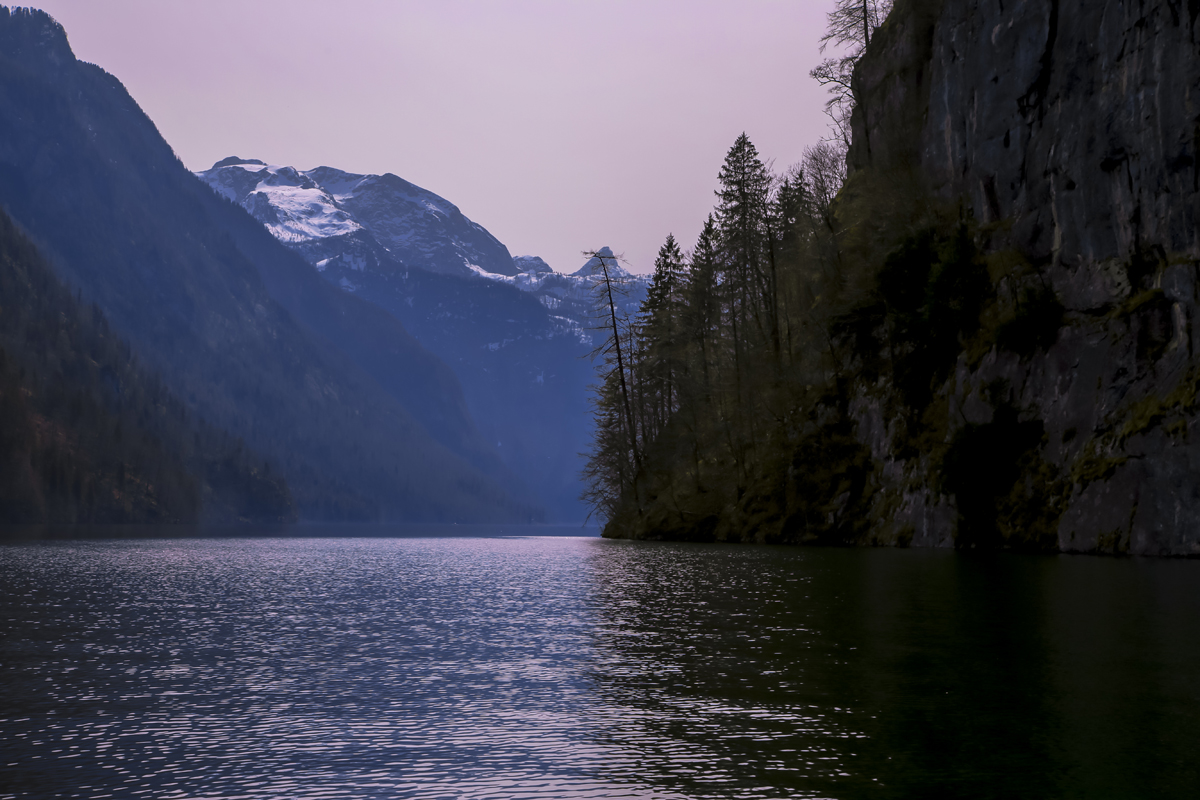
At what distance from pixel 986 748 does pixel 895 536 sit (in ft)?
152

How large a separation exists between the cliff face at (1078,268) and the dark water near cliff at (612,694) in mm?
14995

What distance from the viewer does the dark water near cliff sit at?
32.4 feet

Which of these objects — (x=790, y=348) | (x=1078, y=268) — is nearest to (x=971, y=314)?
(x=1078, y=268)

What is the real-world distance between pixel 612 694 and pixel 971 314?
47266 mm

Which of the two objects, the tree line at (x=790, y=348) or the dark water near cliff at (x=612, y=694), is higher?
the tree line at (x=790, y=348)

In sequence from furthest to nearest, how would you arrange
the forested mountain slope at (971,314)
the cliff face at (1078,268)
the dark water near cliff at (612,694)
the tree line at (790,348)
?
the tree line at (790,348) → the forested mountain slope at (971,314) → the cliff face at (1078,268) → the dark water near cliff at (612,694)

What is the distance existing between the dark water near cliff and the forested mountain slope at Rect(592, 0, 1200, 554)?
1800cm

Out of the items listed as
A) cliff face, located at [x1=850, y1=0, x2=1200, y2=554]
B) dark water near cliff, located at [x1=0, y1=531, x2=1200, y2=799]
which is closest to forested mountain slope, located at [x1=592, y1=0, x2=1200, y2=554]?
cliff face, located at [x1=850, y1=0, x2=1200, y2=554]

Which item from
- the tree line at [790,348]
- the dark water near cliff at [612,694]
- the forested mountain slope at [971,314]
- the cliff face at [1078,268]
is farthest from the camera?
the tree line at [790,348]

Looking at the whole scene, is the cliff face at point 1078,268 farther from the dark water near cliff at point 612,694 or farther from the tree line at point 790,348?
the dark water near cliff at point 612,694

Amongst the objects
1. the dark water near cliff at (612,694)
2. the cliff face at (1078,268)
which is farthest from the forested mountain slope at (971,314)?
the dark water near cliff at (612,694)

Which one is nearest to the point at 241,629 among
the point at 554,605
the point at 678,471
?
the point at 554,605

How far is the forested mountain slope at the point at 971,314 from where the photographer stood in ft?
143

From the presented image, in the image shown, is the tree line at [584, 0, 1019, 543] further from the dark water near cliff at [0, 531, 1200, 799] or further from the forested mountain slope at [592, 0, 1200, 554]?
the dark water near cliff at [0, 531, 1200, 799]
